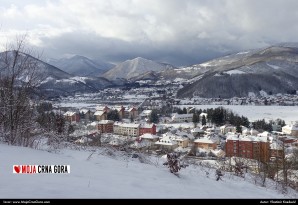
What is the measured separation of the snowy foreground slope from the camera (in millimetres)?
3713

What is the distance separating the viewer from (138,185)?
4645 millimetres

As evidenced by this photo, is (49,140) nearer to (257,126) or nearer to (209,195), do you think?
(209,195)

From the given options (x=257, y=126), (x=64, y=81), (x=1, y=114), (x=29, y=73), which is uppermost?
(x=64, y=81)

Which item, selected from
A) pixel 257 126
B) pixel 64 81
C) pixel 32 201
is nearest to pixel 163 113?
pixel 257 126

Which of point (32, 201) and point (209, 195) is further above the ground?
point (32, 201)

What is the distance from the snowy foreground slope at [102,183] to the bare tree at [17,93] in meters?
1.45

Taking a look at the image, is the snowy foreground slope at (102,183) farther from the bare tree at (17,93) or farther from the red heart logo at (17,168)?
the bare tree at (17,93)

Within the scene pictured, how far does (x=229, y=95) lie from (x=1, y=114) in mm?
123767

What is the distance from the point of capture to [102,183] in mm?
4418

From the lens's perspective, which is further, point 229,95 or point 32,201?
point 229,95

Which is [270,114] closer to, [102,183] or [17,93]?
[17,93]

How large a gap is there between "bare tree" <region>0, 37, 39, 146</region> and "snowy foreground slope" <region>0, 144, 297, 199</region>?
1.45 meters

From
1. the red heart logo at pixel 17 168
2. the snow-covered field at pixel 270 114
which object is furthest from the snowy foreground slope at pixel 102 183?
the snow-covered field at pixel 270 114

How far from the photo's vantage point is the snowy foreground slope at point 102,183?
371 cm
